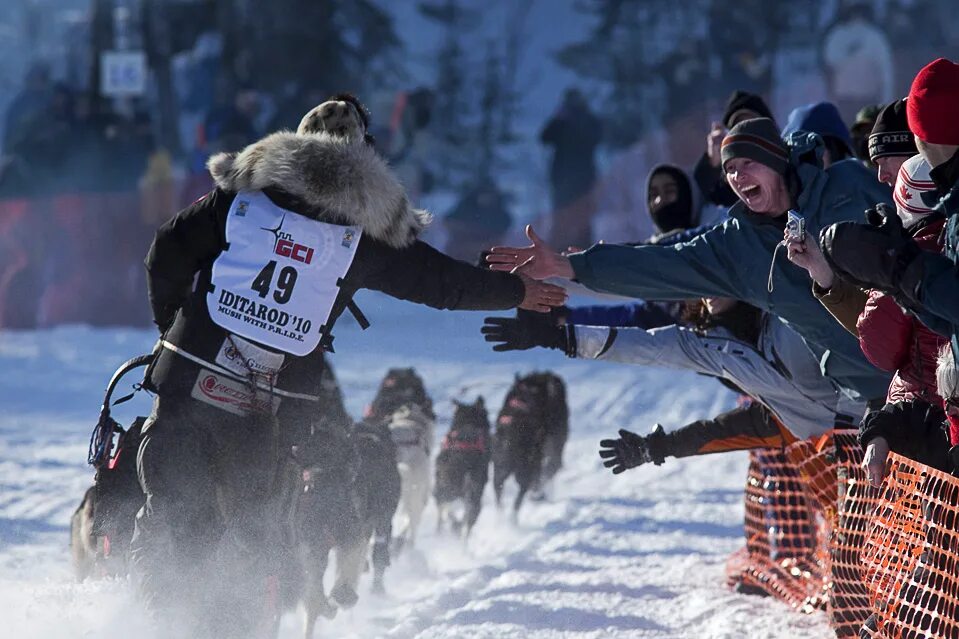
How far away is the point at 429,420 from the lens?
6.66 metres

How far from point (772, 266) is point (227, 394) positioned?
1.64 meters

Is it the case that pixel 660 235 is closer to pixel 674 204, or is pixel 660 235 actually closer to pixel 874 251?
pixel 674 204

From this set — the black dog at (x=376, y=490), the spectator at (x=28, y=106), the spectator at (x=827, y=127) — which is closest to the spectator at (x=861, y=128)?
the spectator at (x=827, y=127)

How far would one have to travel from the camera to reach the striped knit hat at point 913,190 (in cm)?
313

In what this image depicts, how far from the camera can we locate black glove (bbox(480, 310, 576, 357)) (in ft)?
14.5

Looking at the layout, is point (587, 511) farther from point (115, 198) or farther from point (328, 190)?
point (115, 198)

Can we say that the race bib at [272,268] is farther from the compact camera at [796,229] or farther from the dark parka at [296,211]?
the compact camera at [796,229]

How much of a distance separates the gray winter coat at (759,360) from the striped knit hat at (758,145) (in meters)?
0.69

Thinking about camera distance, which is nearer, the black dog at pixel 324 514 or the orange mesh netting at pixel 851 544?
the orange mesh netting at pixel 851 544

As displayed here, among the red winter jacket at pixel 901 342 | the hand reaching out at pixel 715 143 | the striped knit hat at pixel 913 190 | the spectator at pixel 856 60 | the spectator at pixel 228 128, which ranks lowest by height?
the red winter jacket at pixel 901 342

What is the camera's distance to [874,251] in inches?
103

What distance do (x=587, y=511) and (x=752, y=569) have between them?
2.15 m

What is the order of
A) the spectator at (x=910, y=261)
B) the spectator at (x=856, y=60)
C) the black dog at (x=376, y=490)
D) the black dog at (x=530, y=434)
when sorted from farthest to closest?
the spectator at (x=856, y=60) → the black dog at (x=530, y=434) → the black dog at (x=376, y=490) → the spectator at (x=910, y=261)

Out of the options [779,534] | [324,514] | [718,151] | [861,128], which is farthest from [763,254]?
[861,128]
